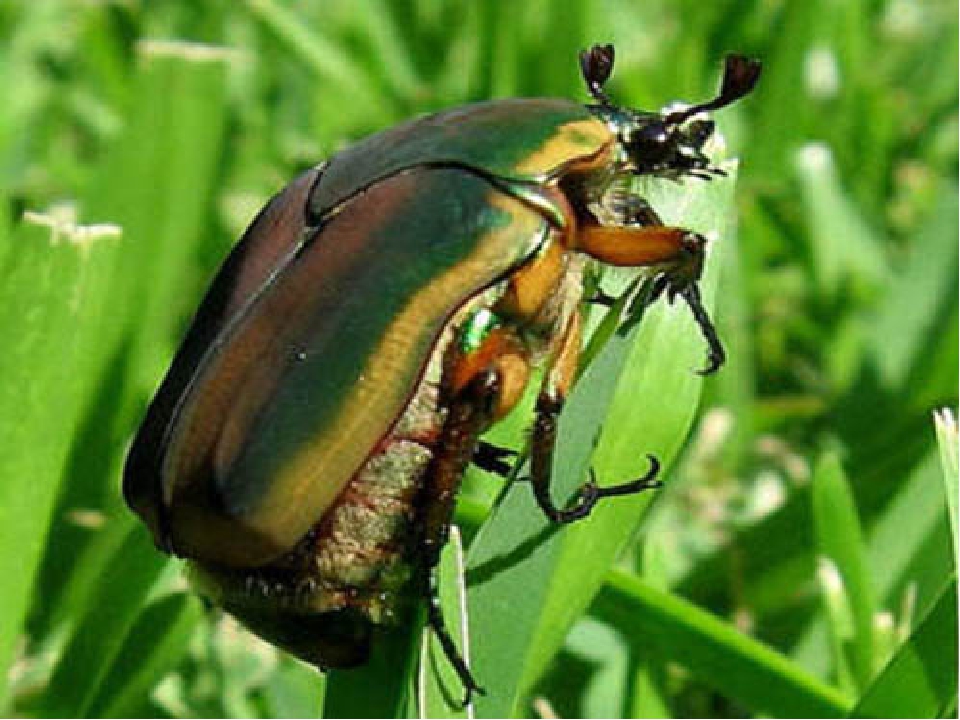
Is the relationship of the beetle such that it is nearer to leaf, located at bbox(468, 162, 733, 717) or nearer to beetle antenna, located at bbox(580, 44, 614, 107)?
leaf, located at bbox(468, 162, 733, 717)

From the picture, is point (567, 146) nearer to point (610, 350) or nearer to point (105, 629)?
point (610, 350)

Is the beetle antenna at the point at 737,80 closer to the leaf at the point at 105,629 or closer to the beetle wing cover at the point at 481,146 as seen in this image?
the beetle wing cover at the point at 481,146

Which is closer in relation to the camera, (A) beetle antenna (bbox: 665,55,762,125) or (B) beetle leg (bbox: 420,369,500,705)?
(B) beetle leg (bbox: 420,369,500,705)

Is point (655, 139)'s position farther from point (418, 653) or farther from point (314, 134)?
point (314, 134)

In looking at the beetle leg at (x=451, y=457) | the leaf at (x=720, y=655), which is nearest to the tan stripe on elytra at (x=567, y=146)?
the beetle leg at (x=451, y=457)

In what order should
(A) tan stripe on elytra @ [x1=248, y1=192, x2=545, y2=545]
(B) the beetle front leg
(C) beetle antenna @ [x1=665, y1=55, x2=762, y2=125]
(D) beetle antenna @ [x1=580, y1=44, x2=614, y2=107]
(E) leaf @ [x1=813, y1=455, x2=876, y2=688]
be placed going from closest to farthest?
(A) tan stripe on elytra @ [x1=248, y1=192, x2=545, y2=545] → (B) the beetle front leg → (E) leaf @ [x1=813, y1=455, x2=876, y2=688] → (C) beetle antenna @ [x1=665, y1=55, x2=762, y2=125] → (D) beetle antenna @ [x1=580, y1=44, x2=614, y2=107]

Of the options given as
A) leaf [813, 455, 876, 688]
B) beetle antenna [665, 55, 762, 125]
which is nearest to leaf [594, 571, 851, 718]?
leaf [813, 455, 876, 688]

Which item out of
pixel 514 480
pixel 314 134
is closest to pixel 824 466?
pixel 514 480
